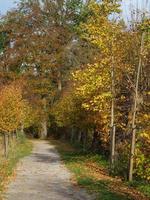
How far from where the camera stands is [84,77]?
→ 25.9 m

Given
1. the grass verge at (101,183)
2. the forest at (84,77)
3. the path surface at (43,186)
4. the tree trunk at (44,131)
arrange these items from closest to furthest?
1. the path surface at (43,186)
2. the grass verge at (101,183)
3. the forest at (84,77)
4. the tree trunk at (44,131)

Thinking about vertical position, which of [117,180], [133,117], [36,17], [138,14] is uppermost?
[36,17]

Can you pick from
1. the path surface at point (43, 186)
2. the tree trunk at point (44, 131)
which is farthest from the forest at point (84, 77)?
the path surface at point (43, 186)

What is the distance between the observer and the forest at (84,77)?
2245 cm

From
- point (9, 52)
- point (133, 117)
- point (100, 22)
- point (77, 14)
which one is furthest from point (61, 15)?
point (133, 117)

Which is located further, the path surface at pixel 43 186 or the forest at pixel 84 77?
the forest at pixel 84 77

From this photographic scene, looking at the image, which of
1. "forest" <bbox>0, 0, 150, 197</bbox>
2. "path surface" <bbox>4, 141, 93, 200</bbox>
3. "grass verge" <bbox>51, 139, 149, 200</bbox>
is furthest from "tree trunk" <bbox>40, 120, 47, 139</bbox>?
"path surface" <bbox>4, 141, 93, 200</bbox>

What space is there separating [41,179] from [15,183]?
6.07ft

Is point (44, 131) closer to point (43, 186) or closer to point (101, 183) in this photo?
point (101, 183)

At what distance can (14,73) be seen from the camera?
67.4 meters

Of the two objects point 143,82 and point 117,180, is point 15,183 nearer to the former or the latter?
point 117,180

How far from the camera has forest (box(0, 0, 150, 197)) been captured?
73.7 feet

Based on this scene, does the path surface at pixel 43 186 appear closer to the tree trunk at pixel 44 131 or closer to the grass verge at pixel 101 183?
the grass verge at pixel 101 183

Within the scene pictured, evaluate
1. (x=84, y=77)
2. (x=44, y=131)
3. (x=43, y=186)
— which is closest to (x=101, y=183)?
(x=43, y=186)
